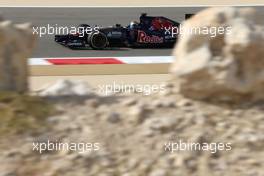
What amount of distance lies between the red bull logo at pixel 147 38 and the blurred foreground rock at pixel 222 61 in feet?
27.5

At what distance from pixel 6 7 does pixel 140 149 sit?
15818 millimetres

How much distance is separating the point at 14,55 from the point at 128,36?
8.56m

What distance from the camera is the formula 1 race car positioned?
1416cm

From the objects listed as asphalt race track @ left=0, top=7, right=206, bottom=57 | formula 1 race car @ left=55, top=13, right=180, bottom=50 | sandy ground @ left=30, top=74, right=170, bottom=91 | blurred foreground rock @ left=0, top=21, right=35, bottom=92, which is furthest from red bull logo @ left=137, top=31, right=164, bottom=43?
blurred foreground rock @ left=0, top=21, right=35, bottom=92

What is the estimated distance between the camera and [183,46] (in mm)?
6020

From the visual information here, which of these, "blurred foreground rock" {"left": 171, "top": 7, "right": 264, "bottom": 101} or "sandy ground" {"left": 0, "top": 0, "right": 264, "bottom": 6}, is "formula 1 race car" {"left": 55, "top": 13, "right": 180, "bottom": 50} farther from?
"blurred foreground rock" {"left": 171, "top": 7, "right": 264, "bottom": 101}

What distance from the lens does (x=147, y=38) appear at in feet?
47.7

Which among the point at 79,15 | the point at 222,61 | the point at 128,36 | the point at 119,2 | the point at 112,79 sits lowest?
Result: the point at 112,79

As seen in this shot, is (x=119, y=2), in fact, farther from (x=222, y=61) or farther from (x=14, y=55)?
(x=222, y=61)

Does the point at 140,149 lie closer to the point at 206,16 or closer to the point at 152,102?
the point at 152,102

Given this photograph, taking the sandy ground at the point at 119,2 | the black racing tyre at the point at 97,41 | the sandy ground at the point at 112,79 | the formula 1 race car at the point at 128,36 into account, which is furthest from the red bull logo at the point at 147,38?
the sandy ground at the point at 119,2

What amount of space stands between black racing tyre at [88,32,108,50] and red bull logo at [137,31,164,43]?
745 millimetres

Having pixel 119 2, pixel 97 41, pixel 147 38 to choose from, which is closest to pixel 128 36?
pixel 147 38

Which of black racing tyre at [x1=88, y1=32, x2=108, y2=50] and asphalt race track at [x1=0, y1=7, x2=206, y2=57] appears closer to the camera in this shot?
black racing tyre at [x1=88, y1=32, x2=108, y2=50]
